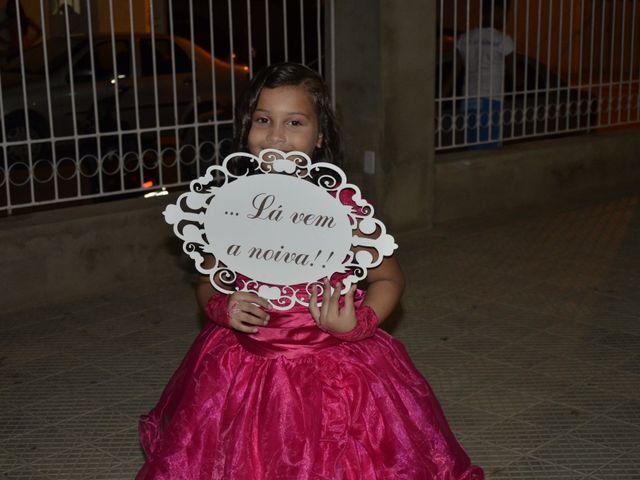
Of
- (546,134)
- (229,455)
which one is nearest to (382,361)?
(229,455)

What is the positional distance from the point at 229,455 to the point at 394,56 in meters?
4.56

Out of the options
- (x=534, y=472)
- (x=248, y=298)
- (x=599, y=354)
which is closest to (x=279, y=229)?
(x=248, y=298)

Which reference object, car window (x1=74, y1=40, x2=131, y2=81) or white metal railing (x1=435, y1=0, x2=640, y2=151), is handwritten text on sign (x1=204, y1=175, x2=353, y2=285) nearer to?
car window (x1=74, y1=40, x2=131, y2=81)

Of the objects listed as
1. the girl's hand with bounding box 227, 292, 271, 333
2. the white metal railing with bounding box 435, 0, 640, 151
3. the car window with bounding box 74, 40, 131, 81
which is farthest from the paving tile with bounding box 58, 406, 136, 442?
the white metal railing with bounding box 435, 0, 640, 151

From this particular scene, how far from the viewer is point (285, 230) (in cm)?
262

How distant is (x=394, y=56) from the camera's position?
6.87 metres

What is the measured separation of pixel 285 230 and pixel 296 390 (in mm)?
458

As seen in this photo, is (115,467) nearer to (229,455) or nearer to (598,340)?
(229,455)

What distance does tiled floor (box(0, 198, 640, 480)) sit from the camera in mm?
3818

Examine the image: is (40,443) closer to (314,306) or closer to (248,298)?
(248,298)

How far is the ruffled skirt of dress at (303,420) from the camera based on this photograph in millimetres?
2734

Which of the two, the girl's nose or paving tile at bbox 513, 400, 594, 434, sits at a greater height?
the girl's nose

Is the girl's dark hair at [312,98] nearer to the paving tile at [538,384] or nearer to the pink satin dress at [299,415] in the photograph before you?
the pink satin dress at [299,415]

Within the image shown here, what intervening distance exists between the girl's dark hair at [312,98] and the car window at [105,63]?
3424 mm
